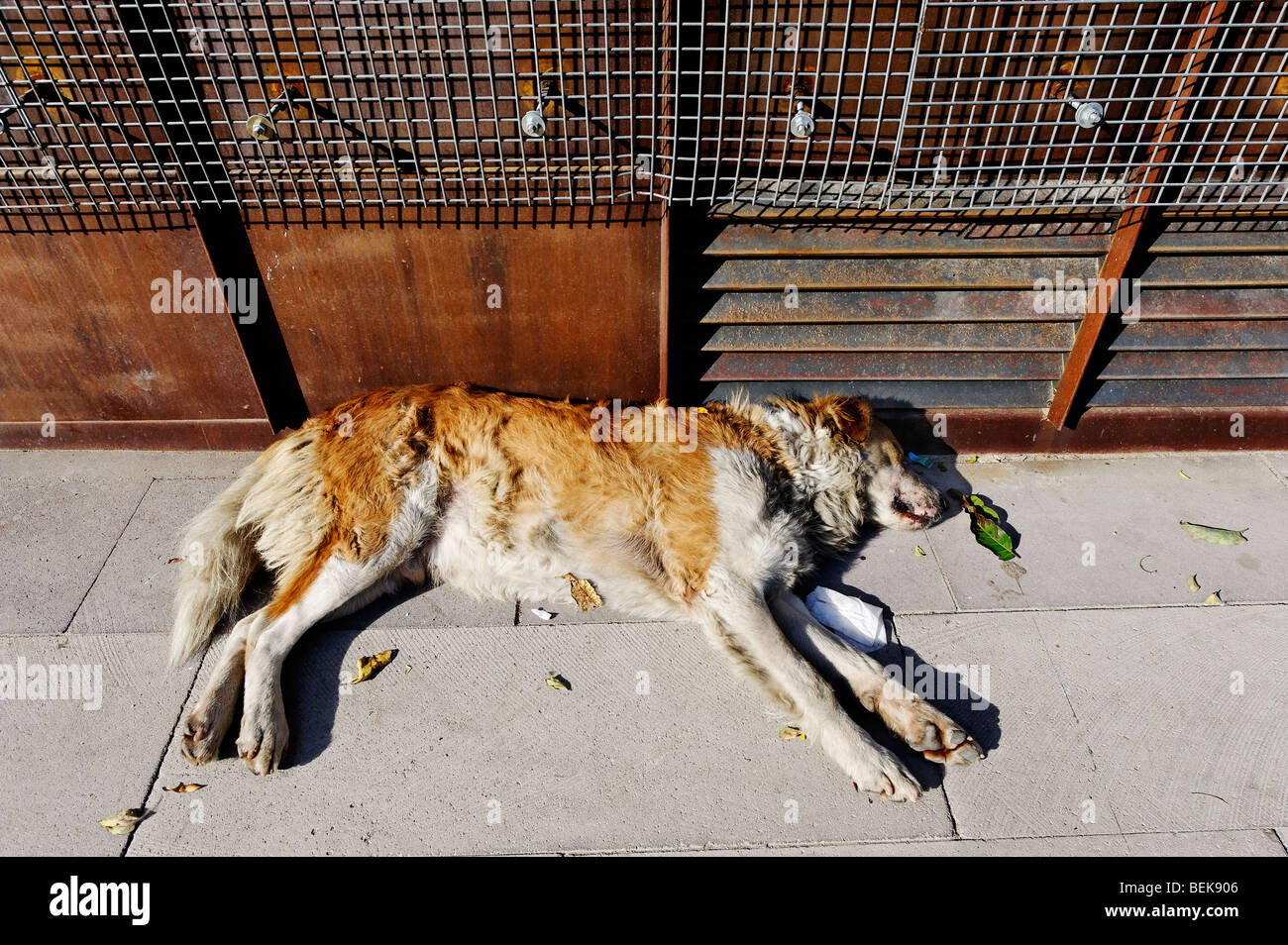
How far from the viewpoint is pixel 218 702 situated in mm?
3207

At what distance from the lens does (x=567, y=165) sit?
369 cm

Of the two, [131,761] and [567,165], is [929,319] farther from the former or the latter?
[131,761]

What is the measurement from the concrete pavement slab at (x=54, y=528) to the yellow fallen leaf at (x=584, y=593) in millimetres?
2534

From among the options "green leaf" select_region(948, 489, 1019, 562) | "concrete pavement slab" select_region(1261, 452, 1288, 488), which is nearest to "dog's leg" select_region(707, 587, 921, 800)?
"green leaf" select_region(948, 489, 1019, 562)

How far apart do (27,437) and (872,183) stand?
534 cm

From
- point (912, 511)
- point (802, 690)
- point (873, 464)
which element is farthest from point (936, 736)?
point (873, 464)

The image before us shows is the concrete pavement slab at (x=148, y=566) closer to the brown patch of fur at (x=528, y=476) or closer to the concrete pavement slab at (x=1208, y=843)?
the brown patch of fur at (x=528, y=476)

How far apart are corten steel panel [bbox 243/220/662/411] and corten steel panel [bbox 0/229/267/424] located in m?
0.44

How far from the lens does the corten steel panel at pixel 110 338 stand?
4020 mm

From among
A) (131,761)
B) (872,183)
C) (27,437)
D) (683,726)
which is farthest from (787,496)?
(27,437)

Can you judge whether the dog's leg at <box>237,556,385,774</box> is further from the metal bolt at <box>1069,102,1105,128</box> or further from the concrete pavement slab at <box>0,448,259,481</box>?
the metal bolt at <box>1069,102,1105,128</box>

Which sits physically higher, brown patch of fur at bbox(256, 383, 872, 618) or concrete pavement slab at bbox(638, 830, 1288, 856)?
brown patch of fur at bbox(256, 383, 872, 618)

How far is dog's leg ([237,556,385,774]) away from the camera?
123 inches
